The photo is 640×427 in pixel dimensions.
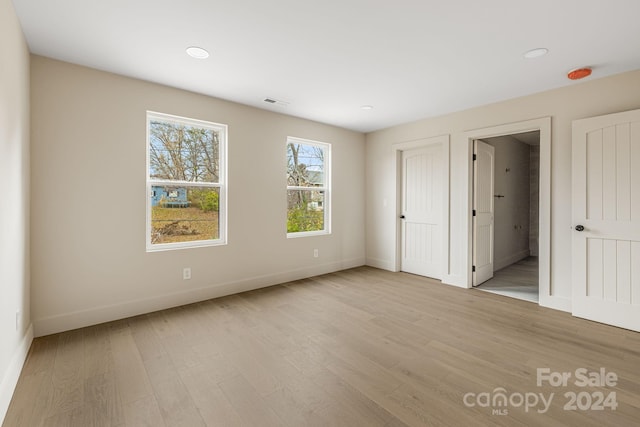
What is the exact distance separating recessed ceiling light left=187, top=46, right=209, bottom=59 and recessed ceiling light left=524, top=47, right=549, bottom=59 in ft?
9.34

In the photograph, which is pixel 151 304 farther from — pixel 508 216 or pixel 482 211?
pixel 508 216

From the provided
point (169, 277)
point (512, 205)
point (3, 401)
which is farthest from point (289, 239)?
point (512, 205)

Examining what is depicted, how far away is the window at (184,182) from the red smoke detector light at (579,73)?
3.88m

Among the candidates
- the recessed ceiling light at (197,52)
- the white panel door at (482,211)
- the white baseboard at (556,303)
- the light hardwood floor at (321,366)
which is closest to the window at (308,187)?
the light hardwood floor at (321,366)

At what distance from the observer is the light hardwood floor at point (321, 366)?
167 centimetres

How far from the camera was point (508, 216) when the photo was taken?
5.71 m

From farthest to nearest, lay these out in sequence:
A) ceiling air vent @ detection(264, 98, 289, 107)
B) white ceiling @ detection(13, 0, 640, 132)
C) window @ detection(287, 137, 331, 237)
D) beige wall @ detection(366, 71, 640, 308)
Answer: window @ detection(287, 137, 331, 237) → ceiling air vent @ detection(264, 98, 289, 107) → beige wall @ detection(366, 71, 640, 308) → white ceiling @ detection(13, 0, 640, 132)

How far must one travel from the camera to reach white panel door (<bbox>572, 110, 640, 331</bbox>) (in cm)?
277

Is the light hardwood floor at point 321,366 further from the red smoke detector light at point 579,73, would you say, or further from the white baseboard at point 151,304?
the red smoke detector light at point 579,73

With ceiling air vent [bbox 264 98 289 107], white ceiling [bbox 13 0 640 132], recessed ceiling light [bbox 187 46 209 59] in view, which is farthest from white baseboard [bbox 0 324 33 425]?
ceiling air vent [bbox 264 98 289 107]

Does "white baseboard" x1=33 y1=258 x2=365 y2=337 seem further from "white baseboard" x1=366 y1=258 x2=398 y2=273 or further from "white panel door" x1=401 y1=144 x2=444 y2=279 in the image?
"white panel door" x1=401 y1=144 x2=444 y2=279

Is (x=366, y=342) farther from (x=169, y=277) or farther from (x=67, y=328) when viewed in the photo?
(x=67, y=328)

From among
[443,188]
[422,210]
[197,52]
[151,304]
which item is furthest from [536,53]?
[151,304]

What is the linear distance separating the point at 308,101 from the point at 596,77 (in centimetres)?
315
